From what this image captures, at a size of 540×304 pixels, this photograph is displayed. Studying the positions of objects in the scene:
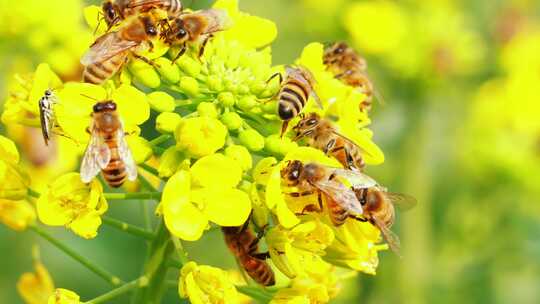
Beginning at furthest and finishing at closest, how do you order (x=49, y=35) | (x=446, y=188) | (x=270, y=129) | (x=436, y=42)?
(x=446, y=188) < (x=436, y=42) < (x=49, y=35) < (x=270, y=129)

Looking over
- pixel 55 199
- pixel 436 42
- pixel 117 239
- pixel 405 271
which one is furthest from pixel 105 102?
pixel 436 42

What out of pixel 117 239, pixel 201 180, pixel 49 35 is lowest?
pixel 117 239

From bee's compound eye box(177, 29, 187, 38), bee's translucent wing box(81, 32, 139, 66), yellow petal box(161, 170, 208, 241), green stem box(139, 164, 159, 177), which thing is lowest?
green stem box(139, 164, 159, 177)

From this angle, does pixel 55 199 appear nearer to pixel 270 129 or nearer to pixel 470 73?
pixel 270 129

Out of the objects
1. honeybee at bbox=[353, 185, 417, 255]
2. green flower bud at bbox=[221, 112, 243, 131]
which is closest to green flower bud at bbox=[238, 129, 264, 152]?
green flower bud at bbox=[221, 112, 243, 131]

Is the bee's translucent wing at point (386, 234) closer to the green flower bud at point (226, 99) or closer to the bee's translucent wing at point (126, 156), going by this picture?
the green flower bud at point (226, 99)

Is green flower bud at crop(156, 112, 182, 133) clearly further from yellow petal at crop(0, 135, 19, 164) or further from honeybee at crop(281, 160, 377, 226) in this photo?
yellow petal at crop(0, 135, 19, 164)

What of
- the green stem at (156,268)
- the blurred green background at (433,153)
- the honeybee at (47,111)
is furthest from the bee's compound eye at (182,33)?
the blurred green background at (433,153)
